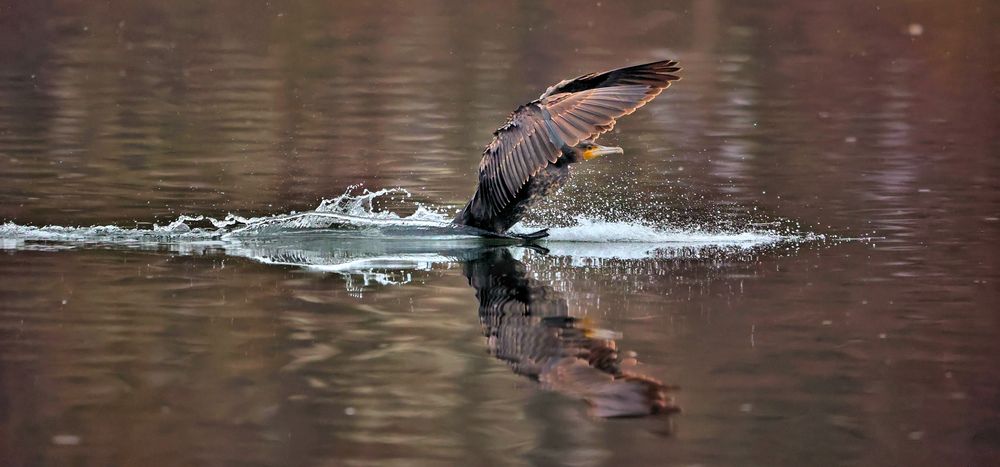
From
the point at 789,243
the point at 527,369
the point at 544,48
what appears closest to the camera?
the point at 527,369

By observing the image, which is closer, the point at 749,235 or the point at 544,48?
the point at 749,235

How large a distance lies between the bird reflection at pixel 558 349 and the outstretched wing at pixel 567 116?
82cm

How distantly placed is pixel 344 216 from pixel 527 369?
413cm

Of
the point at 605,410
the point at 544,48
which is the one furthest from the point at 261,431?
the point at 544,48

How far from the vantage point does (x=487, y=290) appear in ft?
27.9

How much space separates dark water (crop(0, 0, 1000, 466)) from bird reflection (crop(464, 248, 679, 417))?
26 millimetres

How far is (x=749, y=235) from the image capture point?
10273 millimetres

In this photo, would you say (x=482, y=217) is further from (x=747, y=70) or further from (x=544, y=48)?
(x=544, y=48)

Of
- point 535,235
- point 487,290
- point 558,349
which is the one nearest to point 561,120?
point 535,235

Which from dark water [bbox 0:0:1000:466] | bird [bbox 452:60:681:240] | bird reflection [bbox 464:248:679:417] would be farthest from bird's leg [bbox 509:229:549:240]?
bird reflection [bbox 464:248:679:417]

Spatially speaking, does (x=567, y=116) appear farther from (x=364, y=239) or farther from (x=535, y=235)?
(x=364, y=239)

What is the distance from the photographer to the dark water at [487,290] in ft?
19.0

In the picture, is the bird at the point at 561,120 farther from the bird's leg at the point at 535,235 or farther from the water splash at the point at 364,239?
the water splash at the point at 364,239

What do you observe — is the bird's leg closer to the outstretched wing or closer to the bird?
the bird
